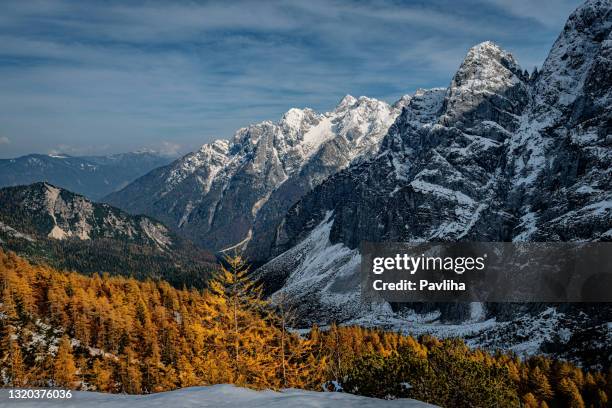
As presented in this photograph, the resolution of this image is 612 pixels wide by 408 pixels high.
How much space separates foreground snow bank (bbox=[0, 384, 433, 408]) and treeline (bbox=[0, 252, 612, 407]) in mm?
8979

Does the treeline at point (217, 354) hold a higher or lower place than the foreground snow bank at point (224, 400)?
lower

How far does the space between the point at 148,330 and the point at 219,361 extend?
3540 inches

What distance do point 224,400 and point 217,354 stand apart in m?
18.7

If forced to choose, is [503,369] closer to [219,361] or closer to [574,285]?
[219,361]

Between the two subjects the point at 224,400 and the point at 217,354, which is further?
the point at 217,354

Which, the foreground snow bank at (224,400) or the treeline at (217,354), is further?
the treeline at (217,354)

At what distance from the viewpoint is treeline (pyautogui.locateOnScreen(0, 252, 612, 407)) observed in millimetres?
36281

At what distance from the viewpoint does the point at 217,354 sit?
36875 mm

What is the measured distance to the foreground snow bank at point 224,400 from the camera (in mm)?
17922

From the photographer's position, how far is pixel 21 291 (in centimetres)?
10994

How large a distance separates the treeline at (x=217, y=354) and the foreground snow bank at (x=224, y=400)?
898cm

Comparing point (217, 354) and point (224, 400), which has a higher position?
point (224, 400)

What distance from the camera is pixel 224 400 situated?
19.0m

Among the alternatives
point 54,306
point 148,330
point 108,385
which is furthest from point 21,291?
point 108,385
